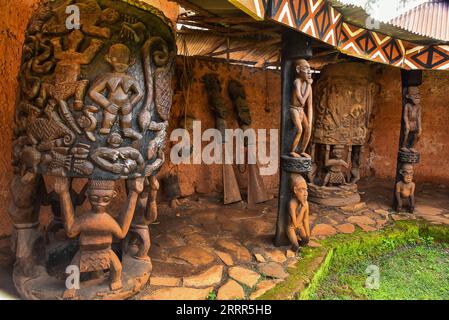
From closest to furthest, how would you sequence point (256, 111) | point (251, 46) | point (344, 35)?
point (344, 35), point (251, 46), point (256, 111)

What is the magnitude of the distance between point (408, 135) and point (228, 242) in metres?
3.27

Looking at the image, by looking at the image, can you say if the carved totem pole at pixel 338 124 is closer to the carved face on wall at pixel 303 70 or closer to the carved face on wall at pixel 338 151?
the carved face on wall at pixel 338 151

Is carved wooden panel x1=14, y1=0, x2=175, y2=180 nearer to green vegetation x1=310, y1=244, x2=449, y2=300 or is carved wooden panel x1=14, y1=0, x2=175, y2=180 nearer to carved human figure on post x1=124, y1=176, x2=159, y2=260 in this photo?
carved human figure on post x1=124, y1=176, x2=159, y2=260

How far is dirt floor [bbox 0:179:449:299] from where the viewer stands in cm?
261

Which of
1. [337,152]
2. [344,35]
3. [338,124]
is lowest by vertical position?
[337,152]

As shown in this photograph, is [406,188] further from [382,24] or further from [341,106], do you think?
[382,24]

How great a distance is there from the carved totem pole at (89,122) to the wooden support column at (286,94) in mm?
1280

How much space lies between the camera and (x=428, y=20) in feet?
14.9

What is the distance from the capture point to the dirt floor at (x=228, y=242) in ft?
8.57

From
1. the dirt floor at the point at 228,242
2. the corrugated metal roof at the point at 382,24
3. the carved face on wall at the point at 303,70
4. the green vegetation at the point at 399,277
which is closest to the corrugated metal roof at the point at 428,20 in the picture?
the corrugated metal roof at the point at 382,24

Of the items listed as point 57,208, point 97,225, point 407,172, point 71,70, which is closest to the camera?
point 71,70

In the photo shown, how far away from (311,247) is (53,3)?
3.20 metres

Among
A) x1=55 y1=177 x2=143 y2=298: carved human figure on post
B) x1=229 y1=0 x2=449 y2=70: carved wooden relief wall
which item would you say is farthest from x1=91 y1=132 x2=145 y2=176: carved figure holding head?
x1=229 y1=0 x2=449 y2=70: carved wooden relief wall

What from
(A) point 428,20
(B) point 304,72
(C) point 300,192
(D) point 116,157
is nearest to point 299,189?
(C) point 300,192
